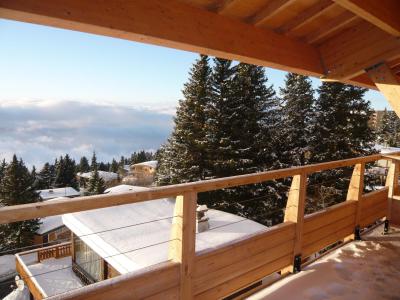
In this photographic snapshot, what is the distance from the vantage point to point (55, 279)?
8234mm

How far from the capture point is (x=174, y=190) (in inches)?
74.7

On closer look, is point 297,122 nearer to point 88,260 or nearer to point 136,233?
point 136,233

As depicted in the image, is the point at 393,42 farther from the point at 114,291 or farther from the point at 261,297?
the point at 114,291

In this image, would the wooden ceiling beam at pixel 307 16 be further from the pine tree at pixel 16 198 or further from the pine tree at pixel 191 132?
the pine tree at pixel 16 198

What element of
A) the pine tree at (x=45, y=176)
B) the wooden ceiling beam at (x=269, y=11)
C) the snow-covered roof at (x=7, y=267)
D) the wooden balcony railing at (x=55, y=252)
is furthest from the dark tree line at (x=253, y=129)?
the pine tree at (x=45, y=176)

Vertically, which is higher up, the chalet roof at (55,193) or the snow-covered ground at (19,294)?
the snow-covered ground at (19,294)

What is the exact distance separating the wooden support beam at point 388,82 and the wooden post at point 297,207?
1375mm

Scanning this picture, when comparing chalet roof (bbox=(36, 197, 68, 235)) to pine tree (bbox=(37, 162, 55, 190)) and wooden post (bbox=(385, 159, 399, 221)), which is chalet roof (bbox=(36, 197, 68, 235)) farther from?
wooden post (bbox=(385, 159, 399, 221))

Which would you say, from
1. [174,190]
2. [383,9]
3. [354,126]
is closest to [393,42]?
[383,9]

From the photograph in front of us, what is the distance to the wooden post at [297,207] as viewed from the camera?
296 cm

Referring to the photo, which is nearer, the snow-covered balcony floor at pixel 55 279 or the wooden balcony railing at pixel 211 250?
the wooden balcony railing at pixel 211 250

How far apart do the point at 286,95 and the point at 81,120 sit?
19705 cm

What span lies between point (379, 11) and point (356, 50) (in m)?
0.99

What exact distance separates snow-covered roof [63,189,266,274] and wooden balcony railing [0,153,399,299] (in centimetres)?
167
